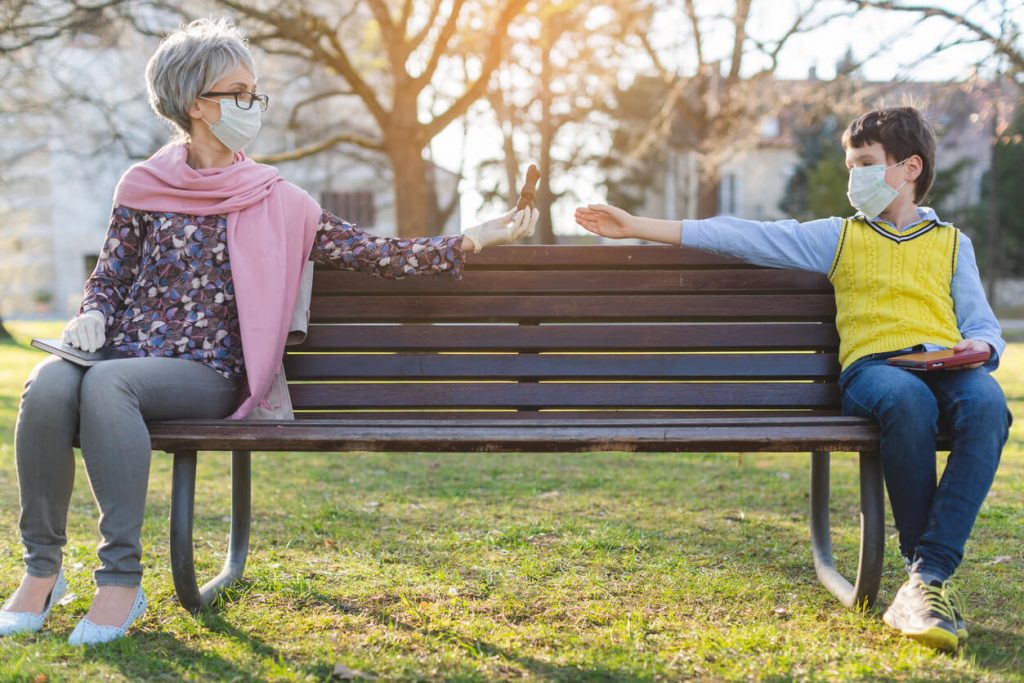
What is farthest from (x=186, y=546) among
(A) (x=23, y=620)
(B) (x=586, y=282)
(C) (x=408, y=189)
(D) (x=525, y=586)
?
(C) (x=408, y=189)

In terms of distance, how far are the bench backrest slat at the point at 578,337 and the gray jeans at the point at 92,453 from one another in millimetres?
708

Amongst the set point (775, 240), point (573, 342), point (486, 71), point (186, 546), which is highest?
point (486, 71)

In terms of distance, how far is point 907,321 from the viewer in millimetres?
3139

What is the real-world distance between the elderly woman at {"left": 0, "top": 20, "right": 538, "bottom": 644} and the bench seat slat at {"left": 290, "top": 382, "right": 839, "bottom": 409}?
0.32 m

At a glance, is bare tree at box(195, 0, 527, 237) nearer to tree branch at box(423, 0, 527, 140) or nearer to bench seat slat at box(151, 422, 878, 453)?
tree branch at box(423, 0, 527, 140)

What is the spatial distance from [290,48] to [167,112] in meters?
11.7

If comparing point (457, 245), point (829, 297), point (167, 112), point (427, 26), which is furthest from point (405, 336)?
point (427, 26)

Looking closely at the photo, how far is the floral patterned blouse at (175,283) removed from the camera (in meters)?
3.12

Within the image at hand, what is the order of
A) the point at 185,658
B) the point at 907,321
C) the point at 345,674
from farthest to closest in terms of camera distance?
the point at 907,321 < the point at 185,658 < the point at 345,674

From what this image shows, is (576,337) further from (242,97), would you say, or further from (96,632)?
(96,632)

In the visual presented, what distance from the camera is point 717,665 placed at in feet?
8.77

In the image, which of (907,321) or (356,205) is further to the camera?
(356,205)

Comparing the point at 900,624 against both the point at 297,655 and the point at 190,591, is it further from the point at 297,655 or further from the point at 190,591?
the point at 190,591

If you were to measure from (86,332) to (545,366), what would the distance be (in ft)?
4.68
